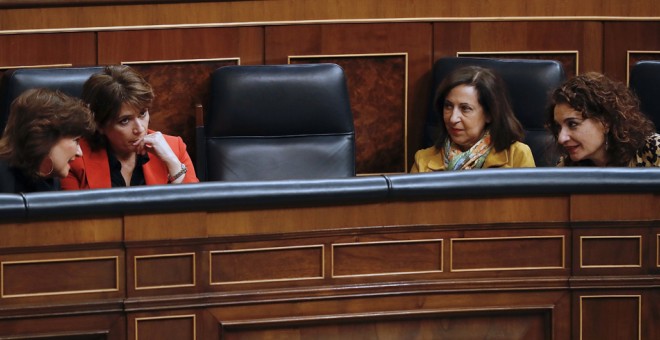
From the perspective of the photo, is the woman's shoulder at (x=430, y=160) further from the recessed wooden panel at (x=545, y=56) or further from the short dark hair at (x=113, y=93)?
the short dark hair at (x=113, y=93)

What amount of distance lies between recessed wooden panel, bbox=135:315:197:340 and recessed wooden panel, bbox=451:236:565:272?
1.33 feet

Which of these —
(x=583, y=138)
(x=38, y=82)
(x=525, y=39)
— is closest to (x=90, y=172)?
(x=38, y=82)

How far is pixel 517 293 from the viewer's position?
1809 mm

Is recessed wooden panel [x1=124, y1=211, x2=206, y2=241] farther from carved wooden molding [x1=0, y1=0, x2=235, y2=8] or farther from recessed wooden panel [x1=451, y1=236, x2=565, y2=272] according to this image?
carved wooden molding [x1=0, y1=0, x2=235, y2=8]

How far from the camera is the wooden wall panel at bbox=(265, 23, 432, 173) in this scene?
2.72 metres

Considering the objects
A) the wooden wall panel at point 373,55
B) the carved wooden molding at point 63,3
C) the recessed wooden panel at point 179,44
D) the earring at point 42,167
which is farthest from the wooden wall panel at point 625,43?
the earring at point 42,167

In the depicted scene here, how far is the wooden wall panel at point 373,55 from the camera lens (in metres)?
2.72

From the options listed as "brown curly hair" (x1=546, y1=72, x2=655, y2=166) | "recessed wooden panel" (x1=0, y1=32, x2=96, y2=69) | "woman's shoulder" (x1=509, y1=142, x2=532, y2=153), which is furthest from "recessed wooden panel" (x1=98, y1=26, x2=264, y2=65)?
"brown curly hair" (x1=546, y1=72, x2=655, y2=166)

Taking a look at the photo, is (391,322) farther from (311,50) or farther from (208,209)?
(311,50)

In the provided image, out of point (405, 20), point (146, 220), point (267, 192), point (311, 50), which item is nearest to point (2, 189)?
point (146, 220)

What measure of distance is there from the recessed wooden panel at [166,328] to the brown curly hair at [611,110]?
0.84 metres

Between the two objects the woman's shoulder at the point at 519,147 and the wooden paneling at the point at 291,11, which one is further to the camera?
the wooden paneling at the point at 291,11

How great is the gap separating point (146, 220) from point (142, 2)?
3.61 feet

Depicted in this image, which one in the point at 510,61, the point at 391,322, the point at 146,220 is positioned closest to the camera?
the point at 146,220
